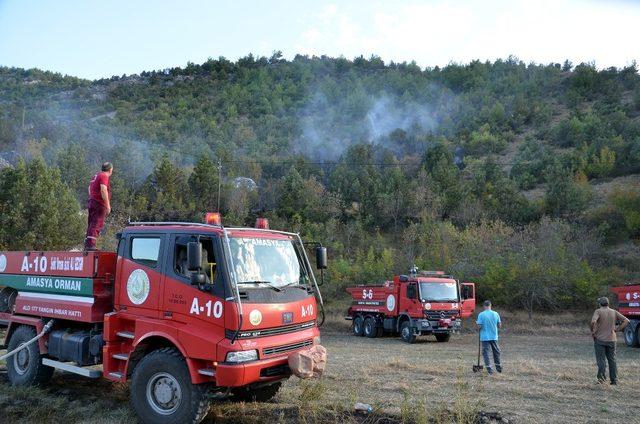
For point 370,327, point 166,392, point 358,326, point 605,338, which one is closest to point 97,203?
point 166,392

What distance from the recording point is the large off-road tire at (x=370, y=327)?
22.8 metres

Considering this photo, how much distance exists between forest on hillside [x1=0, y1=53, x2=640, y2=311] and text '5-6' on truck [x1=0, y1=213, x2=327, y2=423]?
1547 centimetres

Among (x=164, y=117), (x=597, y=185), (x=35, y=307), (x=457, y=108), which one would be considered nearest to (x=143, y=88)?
(x=164, y=117)

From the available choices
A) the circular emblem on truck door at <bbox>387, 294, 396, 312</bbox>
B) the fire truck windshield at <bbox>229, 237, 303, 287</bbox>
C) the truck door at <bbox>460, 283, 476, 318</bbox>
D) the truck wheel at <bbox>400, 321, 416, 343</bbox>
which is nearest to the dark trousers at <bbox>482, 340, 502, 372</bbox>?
the fire truck windshield at <bbox>229, 237, 303, 287</bbox>

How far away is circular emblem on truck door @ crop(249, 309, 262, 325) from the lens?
6.36 m

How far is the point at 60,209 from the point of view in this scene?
28062mm

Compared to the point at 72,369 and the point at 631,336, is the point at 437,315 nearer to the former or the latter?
the point at 631,336

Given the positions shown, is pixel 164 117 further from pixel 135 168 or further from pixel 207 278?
pixel 207 278

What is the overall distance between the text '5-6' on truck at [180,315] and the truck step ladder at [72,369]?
0.06ft

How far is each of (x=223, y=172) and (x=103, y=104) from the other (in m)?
61.8

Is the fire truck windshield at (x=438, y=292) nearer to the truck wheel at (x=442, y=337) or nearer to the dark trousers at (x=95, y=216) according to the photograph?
the truck wheel at (x=442, y=337)

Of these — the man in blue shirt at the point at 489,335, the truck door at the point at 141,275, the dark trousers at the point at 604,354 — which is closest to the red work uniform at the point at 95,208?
the truck door at the point at 141,275

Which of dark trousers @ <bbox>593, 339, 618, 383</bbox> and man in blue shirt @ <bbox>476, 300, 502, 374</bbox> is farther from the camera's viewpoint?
man in blue shirt @ <bbox>476, 300, 502, 374</bbox>

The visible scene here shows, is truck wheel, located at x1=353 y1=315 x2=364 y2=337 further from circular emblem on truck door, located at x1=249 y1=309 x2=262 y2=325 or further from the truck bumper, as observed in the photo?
circular emblem on truck door, located at x1=249 y1=309 x2=262 y2=325
